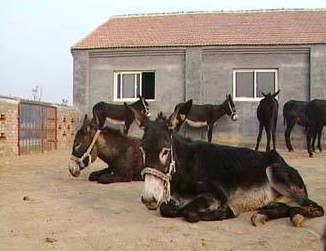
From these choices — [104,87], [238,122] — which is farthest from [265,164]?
[104,87]

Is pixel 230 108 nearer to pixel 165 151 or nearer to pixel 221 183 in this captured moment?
pixel 221 183

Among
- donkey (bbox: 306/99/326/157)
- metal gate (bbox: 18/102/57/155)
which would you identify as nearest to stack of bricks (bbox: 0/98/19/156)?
metal gate (bbox: 18/102/57/155)

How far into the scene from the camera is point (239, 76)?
2383 cm

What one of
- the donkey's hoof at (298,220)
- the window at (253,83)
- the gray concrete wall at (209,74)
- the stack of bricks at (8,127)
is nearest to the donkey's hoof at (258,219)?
the donkey's hoof at (298,220)

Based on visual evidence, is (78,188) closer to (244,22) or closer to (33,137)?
(33,137)

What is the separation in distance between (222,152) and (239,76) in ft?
57.3

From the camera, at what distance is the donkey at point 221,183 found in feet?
19.6

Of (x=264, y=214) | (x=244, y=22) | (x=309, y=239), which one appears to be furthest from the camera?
(x=244, y=22)

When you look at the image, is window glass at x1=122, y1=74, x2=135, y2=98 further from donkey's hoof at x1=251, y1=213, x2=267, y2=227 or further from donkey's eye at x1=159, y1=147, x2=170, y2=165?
donkey's eye at x1=159, y1=147, x2=170, y2=165

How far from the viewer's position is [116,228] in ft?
19.2

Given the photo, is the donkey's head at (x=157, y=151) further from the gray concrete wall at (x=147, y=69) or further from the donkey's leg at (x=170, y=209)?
the gray concrete wall at (x=147, y=69)

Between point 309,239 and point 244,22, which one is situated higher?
point 244,22

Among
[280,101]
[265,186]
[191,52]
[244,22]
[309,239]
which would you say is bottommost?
[309,239]

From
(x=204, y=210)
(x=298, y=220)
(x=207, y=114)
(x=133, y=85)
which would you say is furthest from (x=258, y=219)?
(x=133, y=85)
